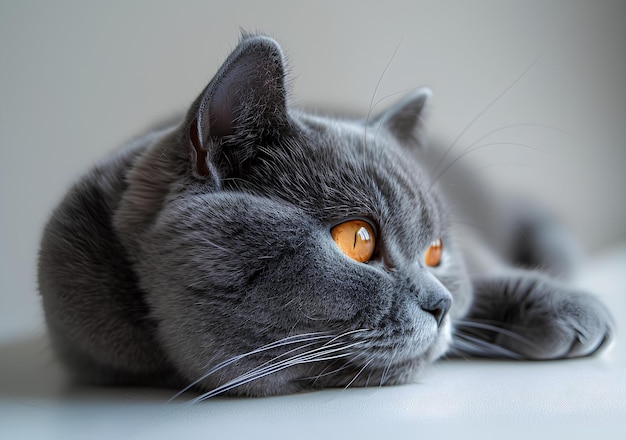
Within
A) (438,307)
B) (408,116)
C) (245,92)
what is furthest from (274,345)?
(408,116)

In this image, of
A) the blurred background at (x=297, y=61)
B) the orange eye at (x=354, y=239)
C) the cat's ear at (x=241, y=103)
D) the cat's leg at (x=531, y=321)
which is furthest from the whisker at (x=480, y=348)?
Result: the blurred background at (x=297, y=61)

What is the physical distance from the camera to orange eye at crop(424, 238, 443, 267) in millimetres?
1140

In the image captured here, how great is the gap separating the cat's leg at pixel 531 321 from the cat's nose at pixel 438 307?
0.23 metres

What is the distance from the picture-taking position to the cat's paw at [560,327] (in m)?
1.17

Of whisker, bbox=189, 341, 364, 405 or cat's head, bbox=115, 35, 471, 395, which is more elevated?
cat's head, bbox=115, 35, 471, 395

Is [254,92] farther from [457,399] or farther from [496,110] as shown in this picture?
[496,110]

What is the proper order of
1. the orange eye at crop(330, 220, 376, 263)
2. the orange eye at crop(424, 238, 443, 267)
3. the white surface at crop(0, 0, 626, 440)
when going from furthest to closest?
the white surface at crop(0, 0, 626, 440) → the orange eye at crop(424, 238, 443, 267) → the orange eye at crop(330, 220, 376, 263)

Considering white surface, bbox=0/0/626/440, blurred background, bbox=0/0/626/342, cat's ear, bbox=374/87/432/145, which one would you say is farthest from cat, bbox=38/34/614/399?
blurred background, bbox=0/0/626/342

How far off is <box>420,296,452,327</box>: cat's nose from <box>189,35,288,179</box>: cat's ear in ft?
1.25

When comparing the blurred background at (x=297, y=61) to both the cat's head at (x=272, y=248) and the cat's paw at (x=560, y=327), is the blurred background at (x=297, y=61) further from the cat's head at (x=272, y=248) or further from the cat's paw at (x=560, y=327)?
the cat's head at (x=272, y=248)

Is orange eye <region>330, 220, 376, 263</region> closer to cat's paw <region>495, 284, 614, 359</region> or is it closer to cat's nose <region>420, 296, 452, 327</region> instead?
cat's nose <region>420, 296, 452, 327</region>

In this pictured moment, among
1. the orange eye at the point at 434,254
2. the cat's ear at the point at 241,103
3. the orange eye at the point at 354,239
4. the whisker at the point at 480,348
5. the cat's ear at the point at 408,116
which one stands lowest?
the whisker at the point at 480,348

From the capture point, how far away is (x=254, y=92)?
94 cm

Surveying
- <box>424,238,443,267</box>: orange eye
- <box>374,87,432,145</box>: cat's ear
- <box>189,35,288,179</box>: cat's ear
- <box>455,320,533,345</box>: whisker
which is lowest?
<box>455,320,533,345</box>: whisker
